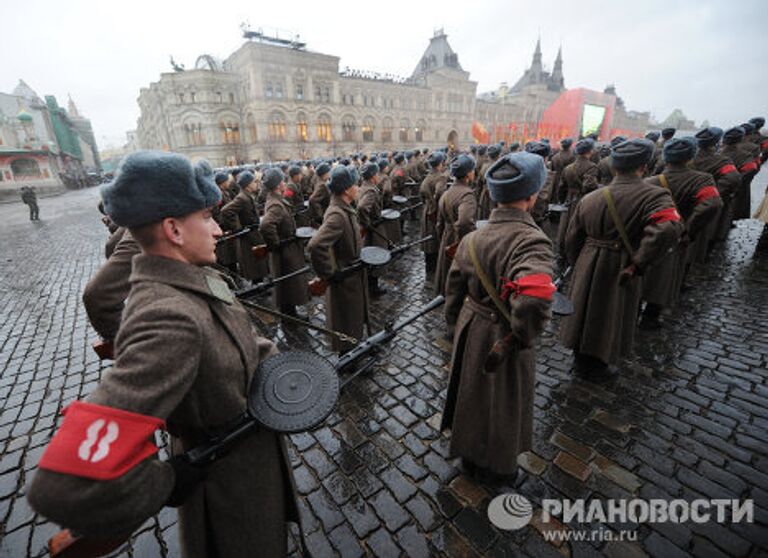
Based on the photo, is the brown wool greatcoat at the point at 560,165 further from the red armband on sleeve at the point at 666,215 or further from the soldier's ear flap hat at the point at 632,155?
the red armband on sleeve at the point at 666,215

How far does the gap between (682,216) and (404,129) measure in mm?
48728

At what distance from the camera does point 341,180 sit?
4.29m

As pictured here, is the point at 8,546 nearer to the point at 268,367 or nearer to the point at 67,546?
the point at 67,546

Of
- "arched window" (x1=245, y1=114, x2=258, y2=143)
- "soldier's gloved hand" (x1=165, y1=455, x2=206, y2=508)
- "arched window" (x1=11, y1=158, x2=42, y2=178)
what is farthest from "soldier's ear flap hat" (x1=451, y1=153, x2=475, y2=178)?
"arched window" (x1=11, y1=158, x2=42, y2=178)

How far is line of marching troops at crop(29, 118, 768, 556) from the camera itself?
1.06 metres

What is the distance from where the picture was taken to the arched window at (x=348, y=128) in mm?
43156

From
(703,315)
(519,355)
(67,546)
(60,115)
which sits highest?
(60,115)

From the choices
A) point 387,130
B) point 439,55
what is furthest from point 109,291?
point 439,55

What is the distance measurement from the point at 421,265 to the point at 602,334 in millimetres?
4935

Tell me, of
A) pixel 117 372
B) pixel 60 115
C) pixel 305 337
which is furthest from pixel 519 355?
pixel 60 115

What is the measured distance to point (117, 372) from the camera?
106 cm

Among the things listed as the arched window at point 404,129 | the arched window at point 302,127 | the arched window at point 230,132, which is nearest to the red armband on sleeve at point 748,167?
the arched window at point 302,127

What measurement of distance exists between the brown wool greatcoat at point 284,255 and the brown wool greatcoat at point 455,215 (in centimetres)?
240

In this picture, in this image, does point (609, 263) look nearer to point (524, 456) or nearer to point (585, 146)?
point (524, 456)
